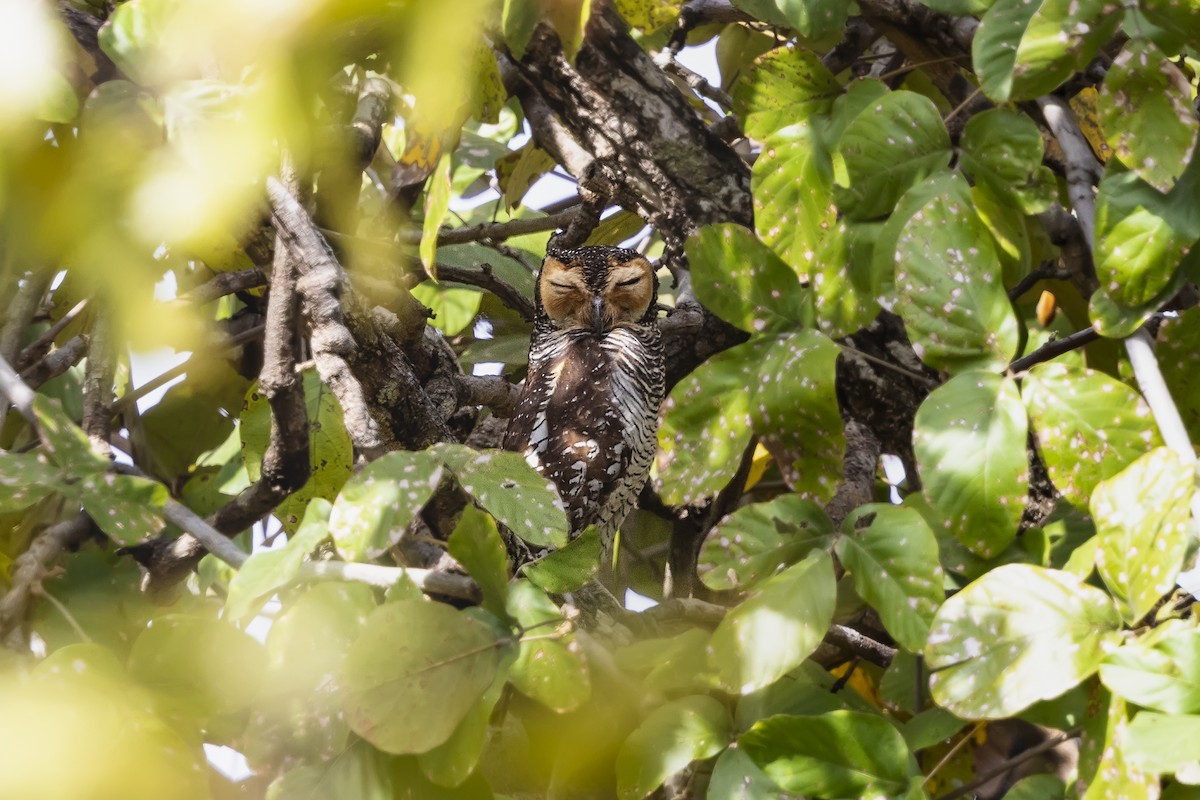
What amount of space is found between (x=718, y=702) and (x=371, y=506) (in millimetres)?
362

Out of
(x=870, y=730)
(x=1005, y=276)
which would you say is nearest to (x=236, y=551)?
(x=870, y=730)

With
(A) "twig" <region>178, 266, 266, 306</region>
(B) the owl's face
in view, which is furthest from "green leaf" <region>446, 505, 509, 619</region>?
(B) the owl's face

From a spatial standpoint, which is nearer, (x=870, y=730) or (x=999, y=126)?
(x=870, y=730)

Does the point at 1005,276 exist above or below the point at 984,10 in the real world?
below

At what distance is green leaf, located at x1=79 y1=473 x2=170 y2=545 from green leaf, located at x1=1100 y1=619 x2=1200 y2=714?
2.50ft

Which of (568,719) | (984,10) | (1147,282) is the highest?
(984,10)

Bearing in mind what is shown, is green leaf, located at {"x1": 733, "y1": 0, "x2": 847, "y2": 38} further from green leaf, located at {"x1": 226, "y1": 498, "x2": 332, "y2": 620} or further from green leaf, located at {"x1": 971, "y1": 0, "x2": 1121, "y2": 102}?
green leaf, located at {"x1": 226, "y1": 498, "x2": 332, "y2": 620}

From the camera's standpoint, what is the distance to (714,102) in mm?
2090

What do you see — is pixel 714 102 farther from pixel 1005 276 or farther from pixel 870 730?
pixel 870 730

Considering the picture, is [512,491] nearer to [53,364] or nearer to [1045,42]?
[1045,42]

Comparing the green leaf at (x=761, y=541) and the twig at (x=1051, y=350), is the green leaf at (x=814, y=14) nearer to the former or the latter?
the twig at (x=1051, y=350)

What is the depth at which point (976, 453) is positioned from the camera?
838 mm

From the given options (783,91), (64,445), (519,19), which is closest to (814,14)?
(783,91)

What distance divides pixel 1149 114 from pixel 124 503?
91 cm
